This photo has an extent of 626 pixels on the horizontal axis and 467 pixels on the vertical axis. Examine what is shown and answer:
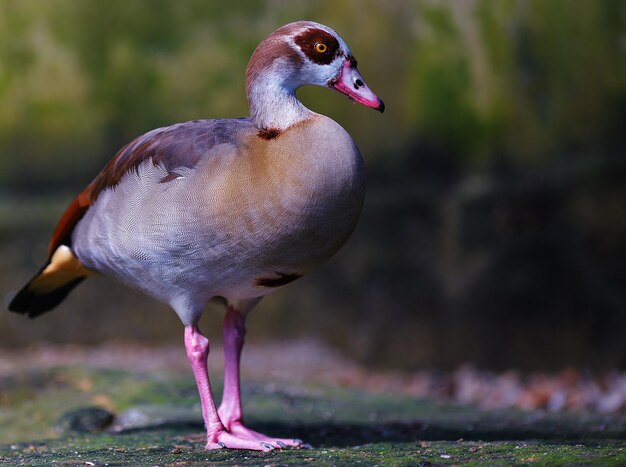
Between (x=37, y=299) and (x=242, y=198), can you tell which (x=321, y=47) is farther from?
(x=37, y=299)

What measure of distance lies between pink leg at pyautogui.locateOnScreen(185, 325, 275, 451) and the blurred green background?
3.38 m

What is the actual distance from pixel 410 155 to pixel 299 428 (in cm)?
309

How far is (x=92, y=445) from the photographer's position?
3855 millimetres

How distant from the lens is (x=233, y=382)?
409 centimetres

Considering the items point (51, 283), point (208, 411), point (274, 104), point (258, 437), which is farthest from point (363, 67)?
point (208, 411)

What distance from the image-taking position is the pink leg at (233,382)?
395 centimetres

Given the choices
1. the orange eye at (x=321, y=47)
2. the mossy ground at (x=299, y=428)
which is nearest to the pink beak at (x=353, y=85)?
the orange eye at (x=321, y=47)

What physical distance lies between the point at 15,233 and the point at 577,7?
467 centimetres

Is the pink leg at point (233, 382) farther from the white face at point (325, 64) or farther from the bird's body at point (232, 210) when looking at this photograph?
the white face at point (325, 64)

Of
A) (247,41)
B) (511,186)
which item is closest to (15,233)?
(247,41)

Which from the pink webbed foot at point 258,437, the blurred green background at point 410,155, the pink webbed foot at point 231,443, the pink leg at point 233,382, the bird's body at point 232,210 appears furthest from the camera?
the blurred green background at point 410,155

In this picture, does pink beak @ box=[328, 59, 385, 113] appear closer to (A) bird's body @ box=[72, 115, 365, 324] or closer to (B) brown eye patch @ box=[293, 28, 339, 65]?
(B) brown eye patch @ box=[293, 28, 339, 65]

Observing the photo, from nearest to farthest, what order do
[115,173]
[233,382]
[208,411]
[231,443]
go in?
[231,443] < [208,411] < [115,173] < [233,382]

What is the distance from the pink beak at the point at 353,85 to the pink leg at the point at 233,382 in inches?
44.4
